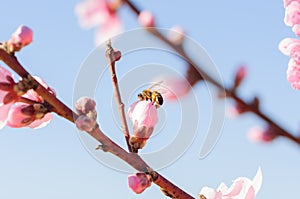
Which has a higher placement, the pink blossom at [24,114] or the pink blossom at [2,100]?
the pink blossom at [2,100]

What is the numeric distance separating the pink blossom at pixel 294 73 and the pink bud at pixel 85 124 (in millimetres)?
779

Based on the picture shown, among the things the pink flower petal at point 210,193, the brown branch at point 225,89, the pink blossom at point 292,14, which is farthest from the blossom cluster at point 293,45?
the pink flower petal at point 210,193

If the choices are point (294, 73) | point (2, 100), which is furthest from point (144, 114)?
point (294, 73)

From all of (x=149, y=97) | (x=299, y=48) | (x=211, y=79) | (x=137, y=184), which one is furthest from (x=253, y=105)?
(x=137, y=184)

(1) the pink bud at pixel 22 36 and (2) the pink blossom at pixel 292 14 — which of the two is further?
(2) the pink blossom at pixel 292 14

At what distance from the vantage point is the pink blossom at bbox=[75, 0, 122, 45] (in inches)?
110

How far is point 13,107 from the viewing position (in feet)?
4.55

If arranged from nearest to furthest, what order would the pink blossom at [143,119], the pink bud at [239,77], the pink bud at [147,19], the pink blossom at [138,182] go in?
the pink blossom at [138,182] < the pink blossom at [143,119] < the pink bud at [239,77] < the pink bud at [147,19]

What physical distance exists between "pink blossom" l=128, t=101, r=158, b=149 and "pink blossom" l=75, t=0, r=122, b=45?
1.18 metres

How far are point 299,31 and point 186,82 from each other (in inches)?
25.6

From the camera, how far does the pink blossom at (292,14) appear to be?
5.67ft

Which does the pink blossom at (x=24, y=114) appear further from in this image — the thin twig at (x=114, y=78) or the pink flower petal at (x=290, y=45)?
the pink flower petal at (x=290, y=45)

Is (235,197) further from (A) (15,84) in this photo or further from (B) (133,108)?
(A) (15,84)

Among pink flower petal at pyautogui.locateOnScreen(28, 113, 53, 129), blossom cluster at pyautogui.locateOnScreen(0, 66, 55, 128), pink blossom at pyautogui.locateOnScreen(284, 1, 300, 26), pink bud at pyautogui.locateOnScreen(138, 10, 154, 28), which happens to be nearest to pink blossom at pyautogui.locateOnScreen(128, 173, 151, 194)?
blossom cluster at pyautogui.locateOnScreen(0, 66, 55, 128)
